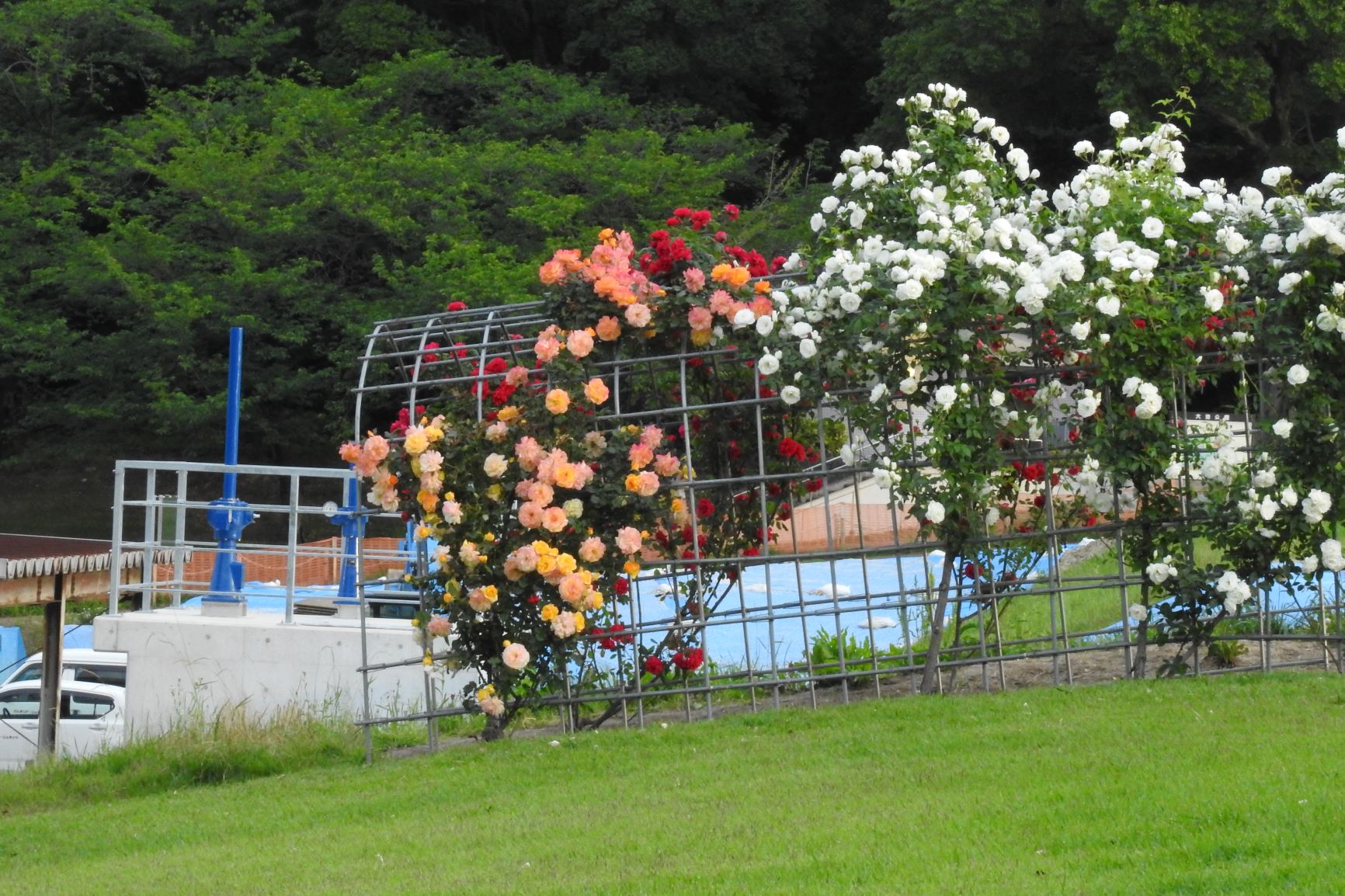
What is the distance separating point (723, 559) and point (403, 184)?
2052 centimetres

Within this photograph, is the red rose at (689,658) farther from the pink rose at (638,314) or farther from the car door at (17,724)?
the car door at (17,724)

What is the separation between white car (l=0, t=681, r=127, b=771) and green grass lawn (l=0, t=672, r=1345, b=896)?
6.32 metres

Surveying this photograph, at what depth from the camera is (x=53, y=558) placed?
10969 millimetres

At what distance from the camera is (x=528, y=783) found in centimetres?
689

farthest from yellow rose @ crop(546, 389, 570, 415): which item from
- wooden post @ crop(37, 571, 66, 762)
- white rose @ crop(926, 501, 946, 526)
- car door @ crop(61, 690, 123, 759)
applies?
car door @ crop(61, 690, 123, 759)

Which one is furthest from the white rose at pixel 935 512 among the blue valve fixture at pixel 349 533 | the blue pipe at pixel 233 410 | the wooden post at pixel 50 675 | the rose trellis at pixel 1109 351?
the blue pipe at pixel 233 410

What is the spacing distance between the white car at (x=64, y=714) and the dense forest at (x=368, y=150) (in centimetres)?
1088

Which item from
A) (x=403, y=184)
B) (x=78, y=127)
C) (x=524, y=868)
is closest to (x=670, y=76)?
(x=403, y=184)

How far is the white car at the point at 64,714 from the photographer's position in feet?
46.7

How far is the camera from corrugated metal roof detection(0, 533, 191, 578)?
10.7m

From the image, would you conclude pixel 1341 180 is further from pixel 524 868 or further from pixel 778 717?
pixel 524 868

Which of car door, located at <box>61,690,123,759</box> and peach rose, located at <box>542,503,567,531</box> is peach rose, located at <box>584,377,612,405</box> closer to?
peach rose, located at <box>542,503,567,531</box>

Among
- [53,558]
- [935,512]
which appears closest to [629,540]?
[935,512]

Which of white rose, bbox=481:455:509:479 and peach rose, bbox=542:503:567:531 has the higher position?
white rose, bbox=481:455:509:479
